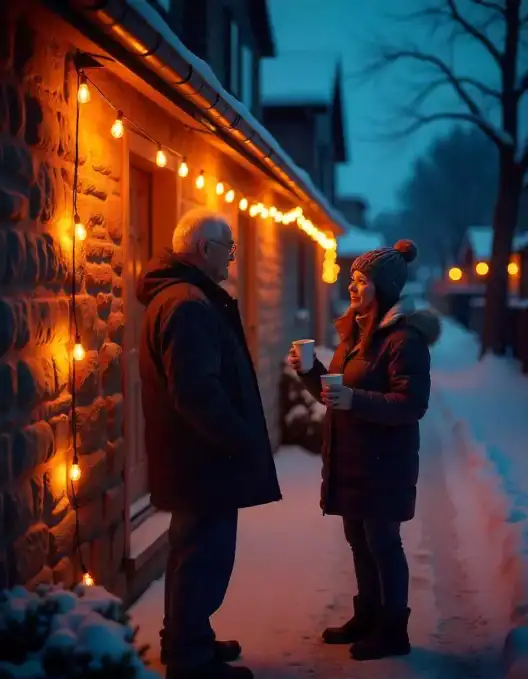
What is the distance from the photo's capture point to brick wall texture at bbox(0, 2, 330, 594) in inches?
121

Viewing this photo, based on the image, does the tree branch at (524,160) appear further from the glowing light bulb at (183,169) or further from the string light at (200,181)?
the glowing light bulb at (183,169)

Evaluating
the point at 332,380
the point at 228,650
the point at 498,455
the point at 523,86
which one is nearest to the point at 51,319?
the point at 332,380

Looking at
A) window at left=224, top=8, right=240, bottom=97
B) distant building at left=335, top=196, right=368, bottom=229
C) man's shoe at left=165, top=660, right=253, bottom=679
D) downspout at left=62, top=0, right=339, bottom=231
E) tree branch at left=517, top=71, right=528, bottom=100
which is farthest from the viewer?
distant building at left=335, top=196, right=368, bottom=229

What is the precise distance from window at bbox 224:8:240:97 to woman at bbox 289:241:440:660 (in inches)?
236

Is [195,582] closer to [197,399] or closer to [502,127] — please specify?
[197,399]

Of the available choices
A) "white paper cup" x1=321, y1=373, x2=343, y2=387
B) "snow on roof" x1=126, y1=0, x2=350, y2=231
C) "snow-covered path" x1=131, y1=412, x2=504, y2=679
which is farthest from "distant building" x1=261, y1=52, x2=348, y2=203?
"white paper cup" x1=321, y1=373, x2=343, y2=387

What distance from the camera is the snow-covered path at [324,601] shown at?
13.3 ft

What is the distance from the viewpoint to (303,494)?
7547mm

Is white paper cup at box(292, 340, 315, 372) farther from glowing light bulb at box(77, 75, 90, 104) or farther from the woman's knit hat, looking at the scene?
glowing light bulb at box(77, 75, 90, 104)

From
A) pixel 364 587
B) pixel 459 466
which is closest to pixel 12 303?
pixel 364 587

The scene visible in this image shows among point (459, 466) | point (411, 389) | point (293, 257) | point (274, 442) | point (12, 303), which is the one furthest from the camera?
point (293, 257)

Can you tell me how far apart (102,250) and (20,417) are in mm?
1298

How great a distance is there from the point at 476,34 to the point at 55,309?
62.7ft

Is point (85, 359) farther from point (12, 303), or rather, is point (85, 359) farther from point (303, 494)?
point (303, 494)
